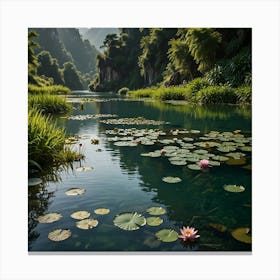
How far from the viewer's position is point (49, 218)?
2713mm

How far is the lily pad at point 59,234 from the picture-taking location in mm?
2372

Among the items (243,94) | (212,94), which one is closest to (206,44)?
(212,94)

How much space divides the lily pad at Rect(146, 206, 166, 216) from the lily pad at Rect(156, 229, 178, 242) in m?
0.35

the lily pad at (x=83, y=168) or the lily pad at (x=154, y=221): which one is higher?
the lily pad at (x=83, y=168)

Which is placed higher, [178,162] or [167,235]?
[178,162]

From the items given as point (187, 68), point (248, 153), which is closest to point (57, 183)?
point (248, 153)

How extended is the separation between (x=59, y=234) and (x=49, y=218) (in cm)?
34

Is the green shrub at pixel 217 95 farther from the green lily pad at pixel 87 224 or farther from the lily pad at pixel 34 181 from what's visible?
the green lily pad at pixel 87 224

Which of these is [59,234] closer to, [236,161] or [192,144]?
[236,161]

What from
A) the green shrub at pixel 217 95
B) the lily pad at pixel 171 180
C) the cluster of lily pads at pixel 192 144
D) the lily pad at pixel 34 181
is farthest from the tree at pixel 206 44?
the lily pad at pixel 34 181

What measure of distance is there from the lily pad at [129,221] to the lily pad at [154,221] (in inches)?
1.7
